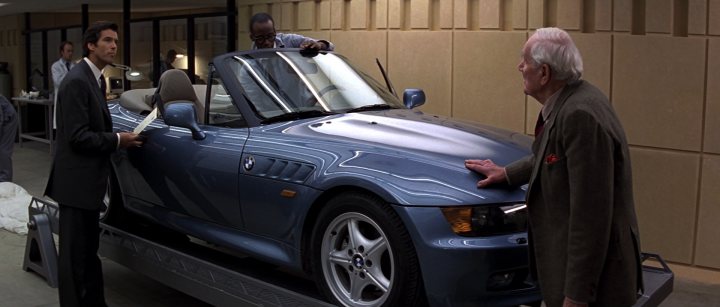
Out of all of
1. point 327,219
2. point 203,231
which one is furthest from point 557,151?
point 203,231

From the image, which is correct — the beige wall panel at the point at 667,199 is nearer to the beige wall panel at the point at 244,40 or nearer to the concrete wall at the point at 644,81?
the concrete wall at the point at 644,81

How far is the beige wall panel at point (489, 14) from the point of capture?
7.80 metres

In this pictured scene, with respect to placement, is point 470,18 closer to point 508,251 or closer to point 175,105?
point 175,105

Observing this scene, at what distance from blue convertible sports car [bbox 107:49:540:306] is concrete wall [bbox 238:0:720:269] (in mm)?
2489

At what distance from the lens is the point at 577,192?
2.64 m

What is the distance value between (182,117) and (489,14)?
417cm

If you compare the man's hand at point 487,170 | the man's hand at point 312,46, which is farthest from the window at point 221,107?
the man's hand at point 487,170

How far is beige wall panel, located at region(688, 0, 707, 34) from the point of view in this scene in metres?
6.39

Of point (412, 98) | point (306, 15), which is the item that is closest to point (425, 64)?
point (306, 15)

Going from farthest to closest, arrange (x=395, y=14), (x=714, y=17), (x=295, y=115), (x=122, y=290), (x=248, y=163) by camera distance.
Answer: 1. (x=395, y=14)
2. (x=714, y=17)
3. (x=122, y=290)
4. (x=295, y=115)
5. (x=248, y=163)

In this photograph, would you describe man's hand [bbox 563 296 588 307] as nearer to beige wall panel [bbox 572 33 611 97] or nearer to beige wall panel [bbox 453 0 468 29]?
beige wall panel [bbox 572 33 611 97]

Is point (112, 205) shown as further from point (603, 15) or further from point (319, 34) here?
point (319, 34)

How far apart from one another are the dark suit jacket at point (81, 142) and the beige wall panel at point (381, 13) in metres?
4.66

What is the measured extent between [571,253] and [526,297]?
1.00 metres
